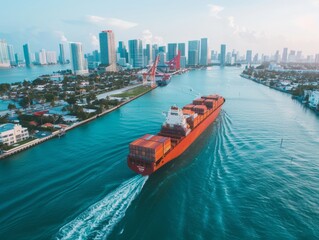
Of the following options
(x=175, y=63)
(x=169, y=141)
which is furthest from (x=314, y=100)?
(x=175, y=63)

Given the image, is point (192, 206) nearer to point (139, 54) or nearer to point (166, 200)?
point (166, 200)

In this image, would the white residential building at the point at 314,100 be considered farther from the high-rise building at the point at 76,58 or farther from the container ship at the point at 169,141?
the high-rise building at the point at 76,58

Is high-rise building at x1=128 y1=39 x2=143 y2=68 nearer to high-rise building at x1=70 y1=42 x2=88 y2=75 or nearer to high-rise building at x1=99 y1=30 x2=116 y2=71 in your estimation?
high-rise building at x1=99 y1=30 x2=116 y2=71

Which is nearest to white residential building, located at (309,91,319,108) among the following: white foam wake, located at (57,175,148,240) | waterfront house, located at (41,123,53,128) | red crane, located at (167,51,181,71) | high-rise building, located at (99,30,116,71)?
white foam wake, located at (57,175,148,240)

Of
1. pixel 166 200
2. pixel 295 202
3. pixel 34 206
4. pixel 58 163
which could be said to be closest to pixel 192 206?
pixel 166 200

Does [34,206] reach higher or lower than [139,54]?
lower

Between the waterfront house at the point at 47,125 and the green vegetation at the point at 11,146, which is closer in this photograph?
the green vegetation at the point at 11,146

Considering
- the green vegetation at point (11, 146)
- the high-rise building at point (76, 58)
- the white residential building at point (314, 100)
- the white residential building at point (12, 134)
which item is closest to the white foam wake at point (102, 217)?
the green vegetation at point (11, 146)
